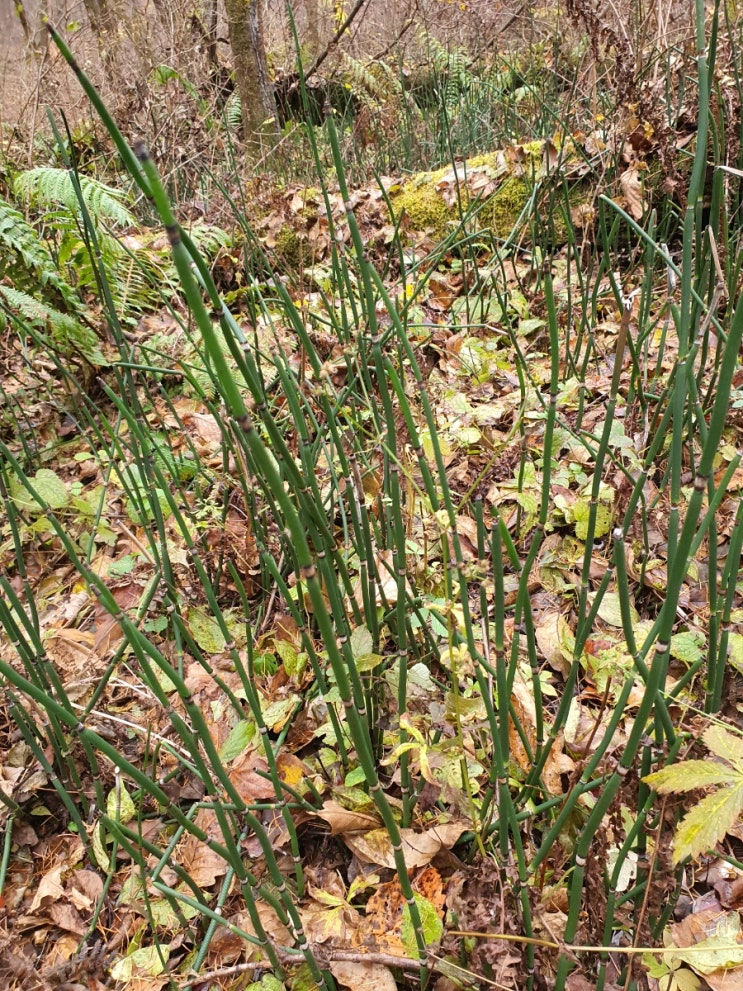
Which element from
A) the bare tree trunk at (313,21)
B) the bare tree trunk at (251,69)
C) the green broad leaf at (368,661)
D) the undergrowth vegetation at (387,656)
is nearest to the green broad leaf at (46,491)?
the undergrowth vegetation at (387,656)

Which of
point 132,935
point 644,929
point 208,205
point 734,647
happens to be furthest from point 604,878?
point 208,205

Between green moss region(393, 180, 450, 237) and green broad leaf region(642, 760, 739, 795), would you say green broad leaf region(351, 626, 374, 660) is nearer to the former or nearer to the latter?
green broad leaf region(642, 760, 739, 795)

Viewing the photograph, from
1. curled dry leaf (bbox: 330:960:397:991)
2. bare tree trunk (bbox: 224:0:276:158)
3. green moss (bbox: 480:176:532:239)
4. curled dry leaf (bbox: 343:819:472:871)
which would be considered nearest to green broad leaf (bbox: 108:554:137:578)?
curled dry leaf (bbox: 343:819:472:871)

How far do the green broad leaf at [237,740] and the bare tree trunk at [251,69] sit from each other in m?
3.44

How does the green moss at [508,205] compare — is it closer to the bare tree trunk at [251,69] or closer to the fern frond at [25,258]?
the fern frond at [25,258]

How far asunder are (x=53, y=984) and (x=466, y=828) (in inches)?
→ 22.7

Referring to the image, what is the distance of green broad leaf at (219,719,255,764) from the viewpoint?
37.7 inches

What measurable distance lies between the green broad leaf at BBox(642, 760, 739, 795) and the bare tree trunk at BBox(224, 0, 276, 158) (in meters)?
3.76

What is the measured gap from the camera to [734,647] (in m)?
0.85

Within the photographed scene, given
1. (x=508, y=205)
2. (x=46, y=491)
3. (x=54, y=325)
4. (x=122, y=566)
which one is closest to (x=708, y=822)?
(x=122, y=566)

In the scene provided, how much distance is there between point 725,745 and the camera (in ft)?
1.80

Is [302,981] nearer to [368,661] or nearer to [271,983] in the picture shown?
[271,983]

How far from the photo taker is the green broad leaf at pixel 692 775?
1.70 ft

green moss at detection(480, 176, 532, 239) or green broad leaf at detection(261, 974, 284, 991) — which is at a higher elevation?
green moss at detection(480, 176, 532, 239)
